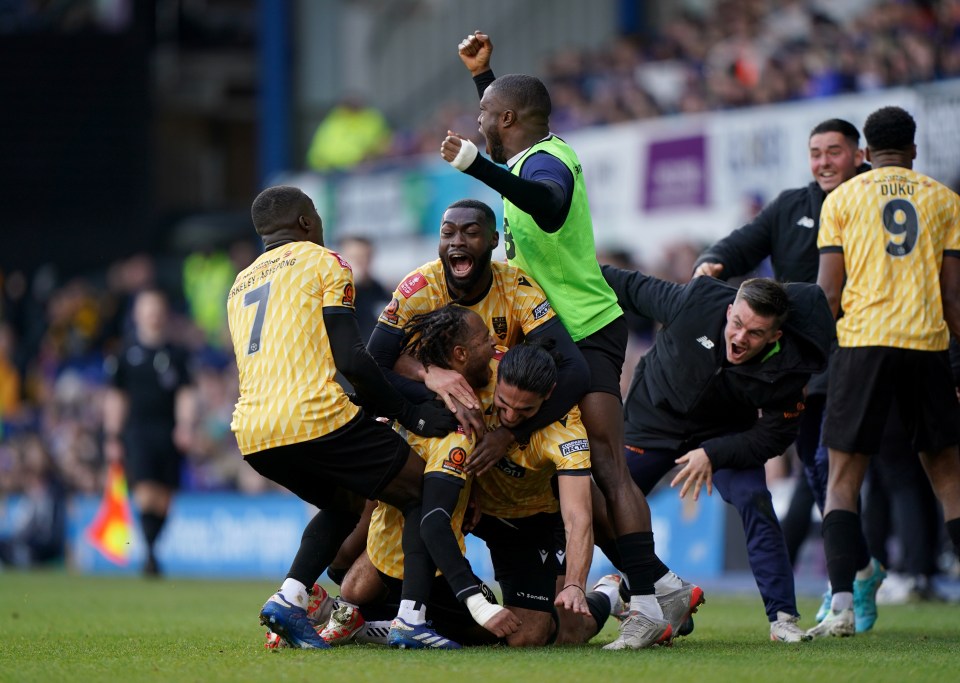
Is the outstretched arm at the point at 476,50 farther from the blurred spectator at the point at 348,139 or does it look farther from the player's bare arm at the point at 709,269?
the blurred spectator at the point at 348,139

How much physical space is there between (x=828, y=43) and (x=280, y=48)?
11606mm

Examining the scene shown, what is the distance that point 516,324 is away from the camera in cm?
656

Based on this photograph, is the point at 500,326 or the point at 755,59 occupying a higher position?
the point at 755,59

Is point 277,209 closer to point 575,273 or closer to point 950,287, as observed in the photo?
point 575,273

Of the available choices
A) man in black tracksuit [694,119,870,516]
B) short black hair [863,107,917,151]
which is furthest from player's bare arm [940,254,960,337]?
man in black tracksuit [694,119,870,516]

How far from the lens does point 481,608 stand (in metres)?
5.89

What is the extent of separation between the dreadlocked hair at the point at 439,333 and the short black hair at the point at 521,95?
102 centimetres

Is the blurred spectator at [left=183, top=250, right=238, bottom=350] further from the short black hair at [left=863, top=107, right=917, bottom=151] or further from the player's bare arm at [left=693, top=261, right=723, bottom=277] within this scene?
the short black hair at [left=863, top=107, right=917, bottom=151]

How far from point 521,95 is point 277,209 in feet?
4.16

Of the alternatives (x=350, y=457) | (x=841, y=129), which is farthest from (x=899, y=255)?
(x=350, y=457)

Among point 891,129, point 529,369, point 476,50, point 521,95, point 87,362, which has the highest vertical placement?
point 476,50

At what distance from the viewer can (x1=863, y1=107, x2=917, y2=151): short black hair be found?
23.7 ft

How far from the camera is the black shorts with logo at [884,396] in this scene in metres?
7.04

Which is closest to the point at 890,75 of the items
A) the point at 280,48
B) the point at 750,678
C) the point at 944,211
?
the point at 944,211
